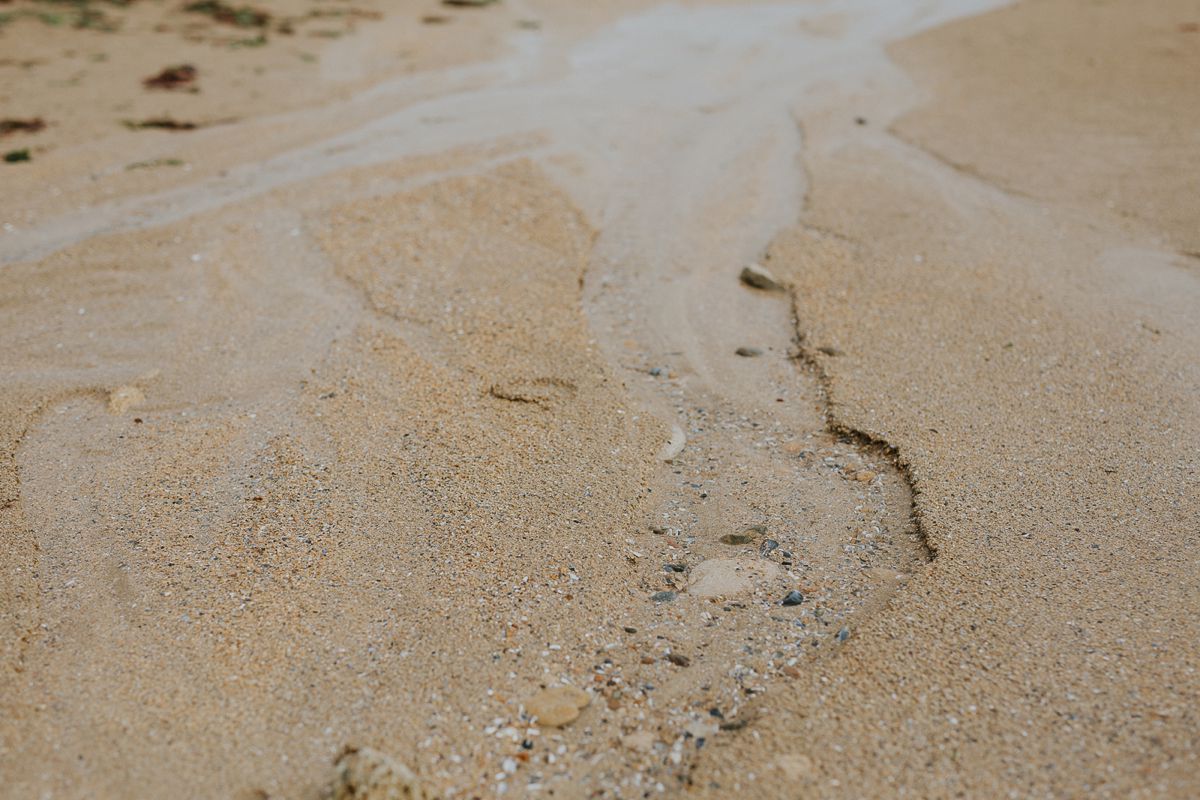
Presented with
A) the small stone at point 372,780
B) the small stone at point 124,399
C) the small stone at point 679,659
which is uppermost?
the small stone at point 372,780

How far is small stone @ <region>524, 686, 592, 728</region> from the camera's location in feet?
7.89

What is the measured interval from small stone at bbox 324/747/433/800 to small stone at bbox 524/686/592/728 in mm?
357

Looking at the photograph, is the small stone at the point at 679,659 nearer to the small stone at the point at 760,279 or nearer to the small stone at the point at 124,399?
the small stone at the point at 124,399

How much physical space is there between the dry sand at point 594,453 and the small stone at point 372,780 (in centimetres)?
1

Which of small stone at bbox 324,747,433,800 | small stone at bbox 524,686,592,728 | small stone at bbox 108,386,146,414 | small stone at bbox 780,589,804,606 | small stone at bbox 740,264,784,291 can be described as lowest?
small stone at bbox 108,386,146,414

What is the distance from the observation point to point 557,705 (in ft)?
8.02

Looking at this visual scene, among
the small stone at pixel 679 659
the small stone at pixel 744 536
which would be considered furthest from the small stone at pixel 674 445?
the small stone at pixel 679 659

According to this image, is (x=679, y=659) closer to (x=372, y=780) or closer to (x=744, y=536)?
(x=744, y=536)

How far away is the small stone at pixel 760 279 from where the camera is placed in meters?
4.73

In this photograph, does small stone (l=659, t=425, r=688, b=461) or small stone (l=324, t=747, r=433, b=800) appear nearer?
small stone (l=324, t=747, r=433, b=800)

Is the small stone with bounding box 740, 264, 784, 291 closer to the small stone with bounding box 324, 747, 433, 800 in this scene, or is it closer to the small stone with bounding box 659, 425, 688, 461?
the small stone with bounding box 659, 425, 688, 461

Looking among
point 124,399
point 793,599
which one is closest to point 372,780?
point 793,599

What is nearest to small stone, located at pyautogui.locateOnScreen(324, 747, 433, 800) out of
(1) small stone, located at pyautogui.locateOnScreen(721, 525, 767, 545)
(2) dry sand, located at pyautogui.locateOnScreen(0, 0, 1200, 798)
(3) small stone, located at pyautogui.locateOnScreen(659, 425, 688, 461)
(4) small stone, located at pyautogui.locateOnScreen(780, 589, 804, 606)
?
(2) dry sand, located at pyautogui.locateOnScreen(0, 0, 1200, 798)

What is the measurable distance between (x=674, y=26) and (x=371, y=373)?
7442mm
